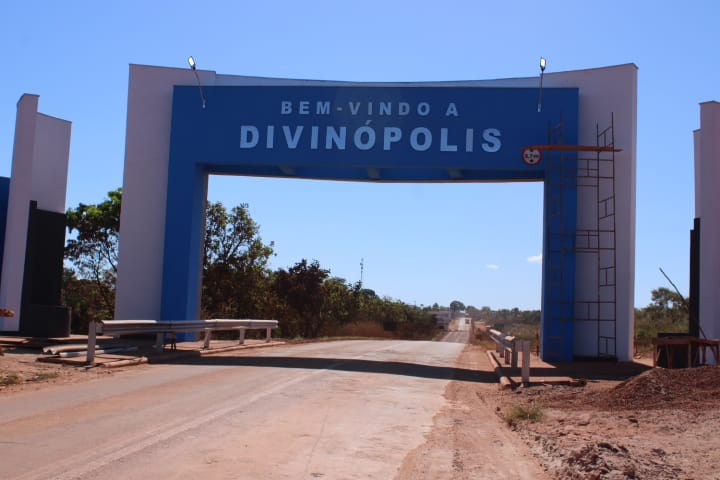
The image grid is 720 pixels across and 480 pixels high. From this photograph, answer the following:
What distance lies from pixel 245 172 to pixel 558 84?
1045 cm

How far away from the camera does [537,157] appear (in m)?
22.4

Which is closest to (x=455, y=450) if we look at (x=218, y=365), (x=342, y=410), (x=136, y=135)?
(x=342, y=410)

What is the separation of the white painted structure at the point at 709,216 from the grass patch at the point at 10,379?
1607 centimetres

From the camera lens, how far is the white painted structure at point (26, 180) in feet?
72.6

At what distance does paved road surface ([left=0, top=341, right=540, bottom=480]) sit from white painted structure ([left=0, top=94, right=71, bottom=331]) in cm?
903

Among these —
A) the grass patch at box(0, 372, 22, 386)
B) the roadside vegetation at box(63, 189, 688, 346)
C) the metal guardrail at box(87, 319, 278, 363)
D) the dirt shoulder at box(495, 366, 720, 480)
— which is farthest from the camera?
the roadside vegetation at box(63, 189, 688, 346)

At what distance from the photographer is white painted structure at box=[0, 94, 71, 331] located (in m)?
22.1

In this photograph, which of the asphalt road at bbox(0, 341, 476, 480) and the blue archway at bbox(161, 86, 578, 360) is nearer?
the asphalt road at bbox(0, 341, 476, 480)

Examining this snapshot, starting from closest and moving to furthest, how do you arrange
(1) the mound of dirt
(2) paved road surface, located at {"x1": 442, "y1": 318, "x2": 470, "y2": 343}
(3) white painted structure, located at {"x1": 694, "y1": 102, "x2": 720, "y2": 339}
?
(1) the mound of dirt, (3) white painted structure, located at {"x1": 694, "y1": 102, "x2": 720, "y2": 339}, (2) paved road surface, located at {"x1": 442, "y1": 318, "x2": 470, "y2": 343}

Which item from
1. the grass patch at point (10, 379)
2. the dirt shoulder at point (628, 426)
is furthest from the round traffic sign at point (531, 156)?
the grass patch at point (10, 379)

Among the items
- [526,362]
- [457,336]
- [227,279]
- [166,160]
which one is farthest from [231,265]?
[457,336]

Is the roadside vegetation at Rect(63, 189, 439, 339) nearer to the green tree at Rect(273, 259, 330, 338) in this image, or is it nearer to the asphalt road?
the green tree at Rect(273, 259, 330, 338)

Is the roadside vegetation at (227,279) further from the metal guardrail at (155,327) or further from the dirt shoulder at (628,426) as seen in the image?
the dirt shoulder at (628,426)

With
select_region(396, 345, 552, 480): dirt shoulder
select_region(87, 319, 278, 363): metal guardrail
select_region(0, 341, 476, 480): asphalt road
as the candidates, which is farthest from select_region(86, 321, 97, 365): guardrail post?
select_region(396, 345, 552, 480): dirt shoulder
